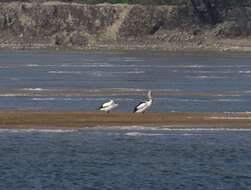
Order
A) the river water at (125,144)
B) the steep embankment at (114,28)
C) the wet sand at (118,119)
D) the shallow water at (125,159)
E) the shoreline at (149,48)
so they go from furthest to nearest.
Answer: the steep embankment at (114,28), the shoreline at (149,48), the wet sand at (118,119), the river water at (125,144), the shallow water at (125,159)

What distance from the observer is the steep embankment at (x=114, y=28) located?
114 meters

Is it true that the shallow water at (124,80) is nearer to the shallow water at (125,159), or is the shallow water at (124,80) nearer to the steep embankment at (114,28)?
the shallow water at (125,159)

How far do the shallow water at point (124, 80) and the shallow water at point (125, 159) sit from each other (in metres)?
7.95

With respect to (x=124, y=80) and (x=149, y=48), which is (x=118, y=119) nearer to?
(x=124, y=80)

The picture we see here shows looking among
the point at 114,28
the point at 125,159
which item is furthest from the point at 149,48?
the point at 125,159

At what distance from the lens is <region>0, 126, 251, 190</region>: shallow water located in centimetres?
3234

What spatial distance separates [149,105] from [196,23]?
70.8 meters

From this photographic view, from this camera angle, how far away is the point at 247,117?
46.2m

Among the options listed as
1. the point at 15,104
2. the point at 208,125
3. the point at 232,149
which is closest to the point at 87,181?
the point at 232,149

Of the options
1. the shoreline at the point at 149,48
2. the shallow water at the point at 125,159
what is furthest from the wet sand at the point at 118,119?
the shoreline at the point at 149,48

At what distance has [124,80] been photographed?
69375mm

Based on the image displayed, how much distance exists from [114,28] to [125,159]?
82.5 m

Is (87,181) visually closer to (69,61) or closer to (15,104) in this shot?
(15,104)

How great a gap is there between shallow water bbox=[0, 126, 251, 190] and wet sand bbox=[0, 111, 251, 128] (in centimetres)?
133
